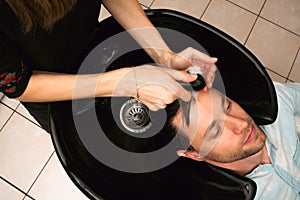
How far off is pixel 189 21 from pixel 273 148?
0.45m

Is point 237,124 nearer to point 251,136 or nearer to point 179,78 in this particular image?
point 251,136

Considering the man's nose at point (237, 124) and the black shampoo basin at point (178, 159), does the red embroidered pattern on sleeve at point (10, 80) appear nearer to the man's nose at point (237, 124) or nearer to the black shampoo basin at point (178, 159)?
the black shampoo basin at point (178, 159)

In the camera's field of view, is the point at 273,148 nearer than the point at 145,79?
No

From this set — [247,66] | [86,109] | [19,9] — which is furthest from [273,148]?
[19,9]

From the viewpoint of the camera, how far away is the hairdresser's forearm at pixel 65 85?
2.33 ft

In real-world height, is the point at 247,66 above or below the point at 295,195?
above

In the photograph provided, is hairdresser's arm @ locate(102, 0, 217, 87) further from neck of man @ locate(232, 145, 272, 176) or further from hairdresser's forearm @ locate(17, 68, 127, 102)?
neck of man @ locate(232, 145, 272, 176)

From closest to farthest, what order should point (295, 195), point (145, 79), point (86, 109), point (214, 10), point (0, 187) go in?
point (145, 79) < point (86, 109) < point (295, 195) < point (0, 187) < point (214, 10)

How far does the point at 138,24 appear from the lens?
2.75ft

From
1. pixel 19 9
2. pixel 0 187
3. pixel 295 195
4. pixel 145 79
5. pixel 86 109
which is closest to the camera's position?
pixel 19 9

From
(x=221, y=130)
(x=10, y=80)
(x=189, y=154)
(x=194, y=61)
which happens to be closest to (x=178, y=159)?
(x=189, y=154)

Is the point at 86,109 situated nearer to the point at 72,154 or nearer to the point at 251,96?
the point at 72,154

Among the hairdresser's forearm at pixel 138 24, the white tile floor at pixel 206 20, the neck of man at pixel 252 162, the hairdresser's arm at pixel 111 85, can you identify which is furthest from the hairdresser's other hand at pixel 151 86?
the white tile floor at pixel 206 20

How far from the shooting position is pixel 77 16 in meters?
0.75
